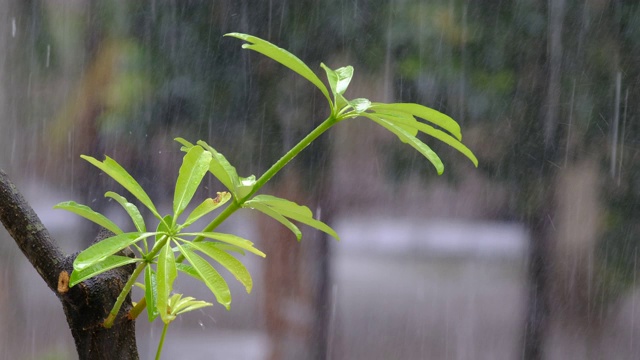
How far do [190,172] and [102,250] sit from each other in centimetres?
7

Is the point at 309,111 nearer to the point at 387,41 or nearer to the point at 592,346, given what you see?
the point at 387,41

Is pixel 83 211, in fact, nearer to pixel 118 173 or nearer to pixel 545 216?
pixel 118 173

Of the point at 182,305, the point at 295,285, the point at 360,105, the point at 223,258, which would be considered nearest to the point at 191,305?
the point at 182,305

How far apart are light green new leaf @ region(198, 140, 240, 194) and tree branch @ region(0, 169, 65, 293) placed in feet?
0.38

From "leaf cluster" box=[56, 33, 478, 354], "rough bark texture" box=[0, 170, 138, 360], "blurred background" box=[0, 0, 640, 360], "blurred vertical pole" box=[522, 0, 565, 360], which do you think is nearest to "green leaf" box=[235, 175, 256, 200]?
"leaf cluster" box=[56, 33, 478, 354]

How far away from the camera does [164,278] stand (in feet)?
1.32

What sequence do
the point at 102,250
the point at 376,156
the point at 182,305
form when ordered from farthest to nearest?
the point at 376,156
the point at 182,305
the point at 102,250

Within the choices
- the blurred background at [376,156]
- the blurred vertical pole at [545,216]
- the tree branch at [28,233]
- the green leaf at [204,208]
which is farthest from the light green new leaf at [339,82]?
the blurred vertical pole at [545,216]

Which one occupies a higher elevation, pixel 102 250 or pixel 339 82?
pixel 339 82

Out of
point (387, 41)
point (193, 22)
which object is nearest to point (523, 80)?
point (387, 41)

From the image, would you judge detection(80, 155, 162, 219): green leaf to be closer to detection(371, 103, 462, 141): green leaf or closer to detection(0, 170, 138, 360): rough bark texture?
detection(0, 170, 138, 360): rough bark texture

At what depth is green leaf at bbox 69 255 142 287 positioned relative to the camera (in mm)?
391

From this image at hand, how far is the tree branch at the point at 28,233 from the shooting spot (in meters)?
0.43

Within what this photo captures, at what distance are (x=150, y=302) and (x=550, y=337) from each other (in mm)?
1140
